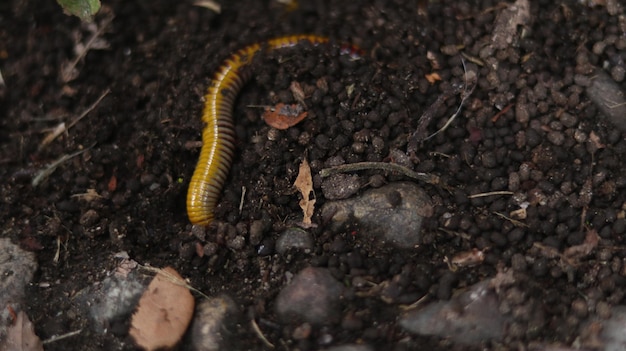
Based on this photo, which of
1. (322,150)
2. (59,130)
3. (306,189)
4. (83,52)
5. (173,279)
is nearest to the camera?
(173,279)

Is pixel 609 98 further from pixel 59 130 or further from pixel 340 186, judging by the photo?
pixel 59 130

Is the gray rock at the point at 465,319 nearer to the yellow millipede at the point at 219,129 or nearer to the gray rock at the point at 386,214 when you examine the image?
the gray rock at the point at 386,214

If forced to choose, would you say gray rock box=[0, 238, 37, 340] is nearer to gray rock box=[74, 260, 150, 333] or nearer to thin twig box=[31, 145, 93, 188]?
gray rock box=[74, 260, 150, 333]

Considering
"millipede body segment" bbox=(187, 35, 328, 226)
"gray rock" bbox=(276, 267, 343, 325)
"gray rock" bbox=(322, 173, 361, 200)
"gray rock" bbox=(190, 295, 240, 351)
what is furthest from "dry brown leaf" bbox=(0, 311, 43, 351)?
"gray rock" bbox=(322, 173, 361, 200)

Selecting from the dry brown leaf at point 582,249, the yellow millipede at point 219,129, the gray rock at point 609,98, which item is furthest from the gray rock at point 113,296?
the gray rock at point 609,98

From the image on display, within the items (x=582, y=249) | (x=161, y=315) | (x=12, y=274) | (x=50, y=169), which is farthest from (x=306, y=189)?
(x=12, y=274)

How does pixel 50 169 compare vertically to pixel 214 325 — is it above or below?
above
